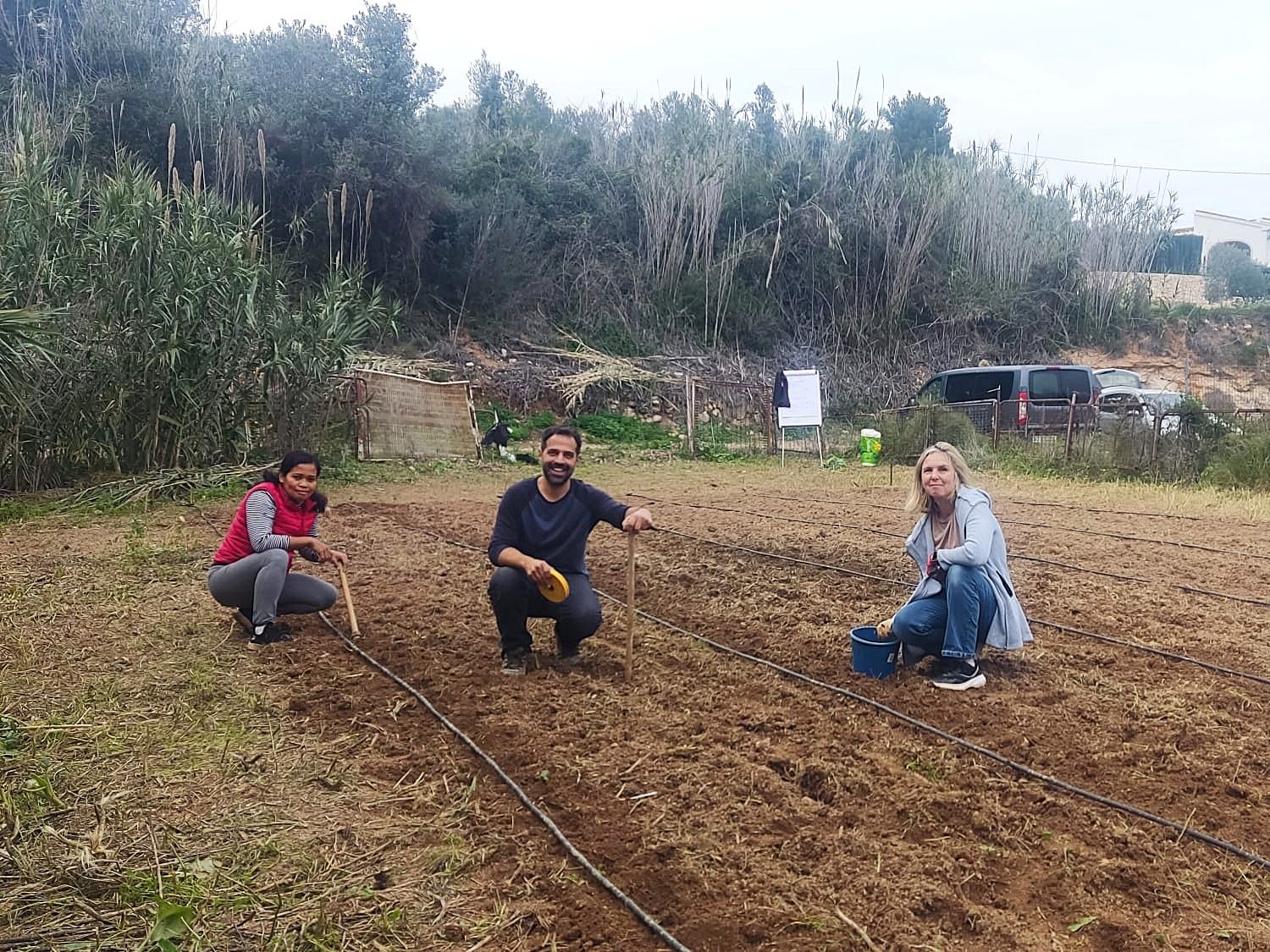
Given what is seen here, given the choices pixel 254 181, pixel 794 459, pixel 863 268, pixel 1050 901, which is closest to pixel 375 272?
pixel 254 181

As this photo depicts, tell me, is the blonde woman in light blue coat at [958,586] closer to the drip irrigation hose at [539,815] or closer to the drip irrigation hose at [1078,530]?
the drip irrigation hose at [539,815]

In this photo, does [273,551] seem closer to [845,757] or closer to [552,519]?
[552,519]

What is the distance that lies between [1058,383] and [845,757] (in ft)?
44.1

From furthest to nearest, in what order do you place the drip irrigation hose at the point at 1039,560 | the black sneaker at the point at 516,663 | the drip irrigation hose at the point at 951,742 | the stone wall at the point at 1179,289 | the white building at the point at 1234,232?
the white building at the point at 1234,232
the stone wall at the point at 1179,289
the drip irrigation hose at the point at 1039,560
the black sneaker at the point at 516,663
the drip irrigation hose at the point at 951,742

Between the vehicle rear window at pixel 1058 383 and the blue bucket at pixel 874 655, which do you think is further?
the vehicle rear window at pixel 1058 383

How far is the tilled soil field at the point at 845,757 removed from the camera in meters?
2.37

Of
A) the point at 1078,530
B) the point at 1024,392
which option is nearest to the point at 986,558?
the point at 1078,530

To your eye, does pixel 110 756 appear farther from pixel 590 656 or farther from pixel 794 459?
pixel 794 459

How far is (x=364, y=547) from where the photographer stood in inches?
→ 289

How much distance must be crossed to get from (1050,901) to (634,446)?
14.5 meters

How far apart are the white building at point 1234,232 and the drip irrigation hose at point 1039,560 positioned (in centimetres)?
3809

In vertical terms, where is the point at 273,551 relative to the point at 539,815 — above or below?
above

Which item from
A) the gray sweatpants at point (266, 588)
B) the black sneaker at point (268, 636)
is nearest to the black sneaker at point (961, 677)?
the gray sweatpants at point (266, 588)

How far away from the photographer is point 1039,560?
675 cm
